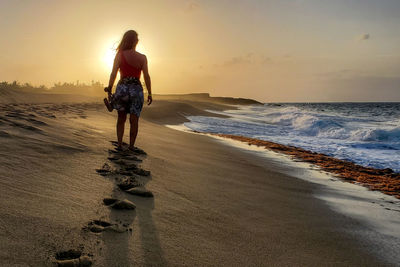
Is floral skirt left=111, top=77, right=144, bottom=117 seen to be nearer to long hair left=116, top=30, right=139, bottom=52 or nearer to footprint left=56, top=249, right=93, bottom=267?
long hair left=116, top=30, right=139, bottom=52

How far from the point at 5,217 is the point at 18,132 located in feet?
7.84

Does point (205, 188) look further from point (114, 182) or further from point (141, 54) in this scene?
point (141, 54)

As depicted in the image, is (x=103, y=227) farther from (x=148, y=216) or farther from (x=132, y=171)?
(x=132, y=171)

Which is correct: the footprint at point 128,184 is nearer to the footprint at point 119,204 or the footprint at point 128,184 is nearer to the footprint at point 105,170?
the footprint at point 105,170

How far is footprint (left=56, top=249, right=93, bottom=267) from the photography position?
4.77 feet

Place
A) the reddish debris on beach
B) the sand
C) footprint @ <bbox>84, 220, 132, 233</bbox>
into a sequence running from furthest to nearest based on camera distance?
the reddish debris on beach → footprint @ <bbox>84, 220, 132, 233</bbox> → the sand

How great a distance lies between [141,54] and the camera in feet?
15.5

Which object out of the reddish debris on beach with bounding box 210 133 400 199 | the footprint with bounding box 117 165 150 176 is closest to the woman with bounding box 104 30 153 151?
the footprint with bounding box 117 165 150 176

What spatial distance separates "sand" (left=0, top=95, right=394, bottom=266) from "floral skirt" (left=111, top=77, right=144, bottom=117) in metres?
0.78

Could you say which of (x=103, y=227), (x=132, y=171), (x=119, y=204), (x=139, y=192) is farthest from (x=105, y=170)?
(x=103, y=227)

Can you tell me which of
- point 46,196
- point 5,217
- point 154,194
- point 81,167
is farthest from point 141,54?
point 5,217

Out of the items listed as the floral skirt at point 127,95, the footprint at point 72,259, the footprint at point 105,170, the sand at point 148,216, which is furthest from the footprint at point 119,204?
the floral skirt at point 127,95

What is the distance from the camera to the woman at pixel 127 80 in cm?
464

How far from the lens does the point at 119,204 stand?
7.39ft
